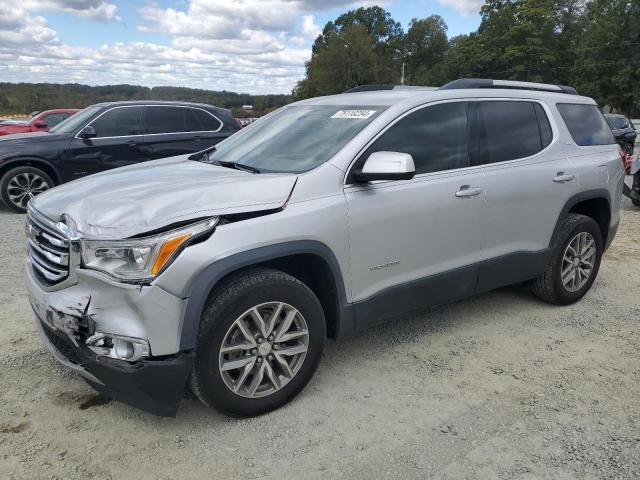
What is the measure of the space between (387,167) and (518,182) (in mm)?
1466

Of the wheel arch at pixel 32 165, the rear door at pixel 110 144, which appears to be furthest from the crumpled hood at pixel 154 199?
the wheel arch at pixel 32 165

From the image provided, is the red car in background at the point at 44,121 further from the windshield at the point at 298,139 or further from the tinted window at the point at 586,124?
the tinted window at the point at 586,124

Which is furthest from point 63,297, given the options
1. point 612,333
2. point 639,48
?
point 639,48

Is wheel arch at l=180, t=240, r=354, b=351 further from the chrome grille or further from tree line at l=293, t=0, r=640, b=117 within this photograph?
tree line at l=293, t=0, r=640, b=117

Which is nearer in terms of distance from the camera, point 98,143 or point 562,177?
point 562,177

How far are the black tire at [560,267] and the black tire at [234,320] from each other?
→ 238 cm

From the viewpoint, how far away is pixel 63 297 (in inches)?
108

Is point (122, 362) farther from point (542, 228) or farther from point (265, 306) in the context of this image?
point (542, 228)

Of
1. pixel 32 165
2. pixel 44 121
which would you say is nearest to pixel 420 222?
pixel 32 165

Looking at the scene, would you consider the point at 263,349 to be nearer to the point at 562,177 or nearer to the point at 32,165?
the point at 562,177

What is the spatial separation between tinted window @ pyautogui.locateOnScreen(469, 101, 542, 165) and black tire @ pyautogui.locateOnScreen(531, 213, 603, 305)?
29.0 inches

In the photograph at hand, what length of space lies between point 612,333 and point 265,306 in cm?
291

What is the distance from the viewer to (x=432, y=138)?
3676mm

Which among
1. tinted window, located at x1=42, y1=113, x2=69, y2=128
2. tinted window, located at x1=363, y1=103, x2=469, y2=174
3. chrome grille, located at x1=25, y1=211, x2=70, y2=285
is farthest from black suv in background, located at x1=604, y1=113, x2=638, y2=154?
tinted window, located at x1=42, y1=113, x2=69, y2=128
